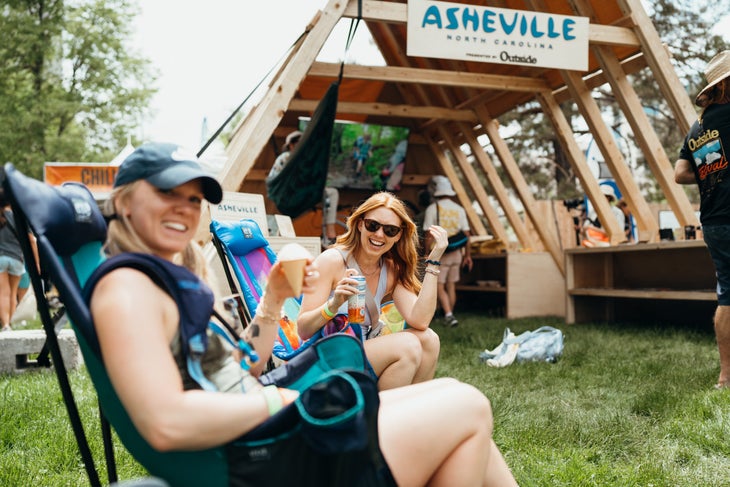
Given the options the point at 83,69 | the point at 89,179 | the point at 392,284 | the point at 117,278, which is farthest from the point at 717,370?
the point at 83,69

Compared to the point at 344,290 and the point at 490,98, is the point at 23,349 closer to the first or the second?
the point at 344,290

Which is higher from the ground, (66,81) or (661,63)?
(66,81)

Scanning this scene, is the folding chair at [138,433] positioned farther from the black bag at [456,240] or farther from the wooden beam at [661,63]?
the black bag at [456,240]

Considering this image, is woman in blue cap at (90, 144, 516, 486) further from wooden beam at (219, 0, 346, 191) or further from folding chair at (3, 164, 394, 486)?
wooden beam at (219, 0, 346, 191)

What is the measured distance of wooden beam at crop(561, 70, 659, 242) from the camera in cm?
736

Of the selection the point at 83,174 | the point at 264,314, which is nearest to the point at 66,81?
the point at 83,174

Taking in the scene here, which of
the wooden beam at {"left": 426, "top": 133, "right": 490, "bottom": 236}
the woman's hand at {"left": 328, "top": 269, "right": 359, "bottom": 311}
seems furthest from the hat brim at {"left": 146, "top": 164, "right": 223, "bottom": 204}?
the wooden beam at {"left": 426, "top": 133, "right": 490, "bottom": 236}

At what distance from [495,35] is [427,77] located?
3.46 ft

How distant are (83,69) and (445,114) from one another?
16021 mm

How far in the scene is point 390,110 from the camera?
29.7 feet

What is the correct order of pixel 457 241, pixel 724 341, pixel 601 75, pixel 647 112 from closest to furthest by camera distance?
pixel 724 341
pixel 601 75
pixel 457 241
pixel 647 112

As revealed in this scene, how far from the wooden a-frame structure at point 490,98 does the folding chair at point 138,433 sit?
424 cm

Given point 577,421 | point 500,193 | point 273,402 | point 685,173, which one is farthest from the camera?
point 500,193

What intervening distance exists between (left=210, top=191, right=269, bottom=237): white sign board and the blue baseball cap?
3.54m
